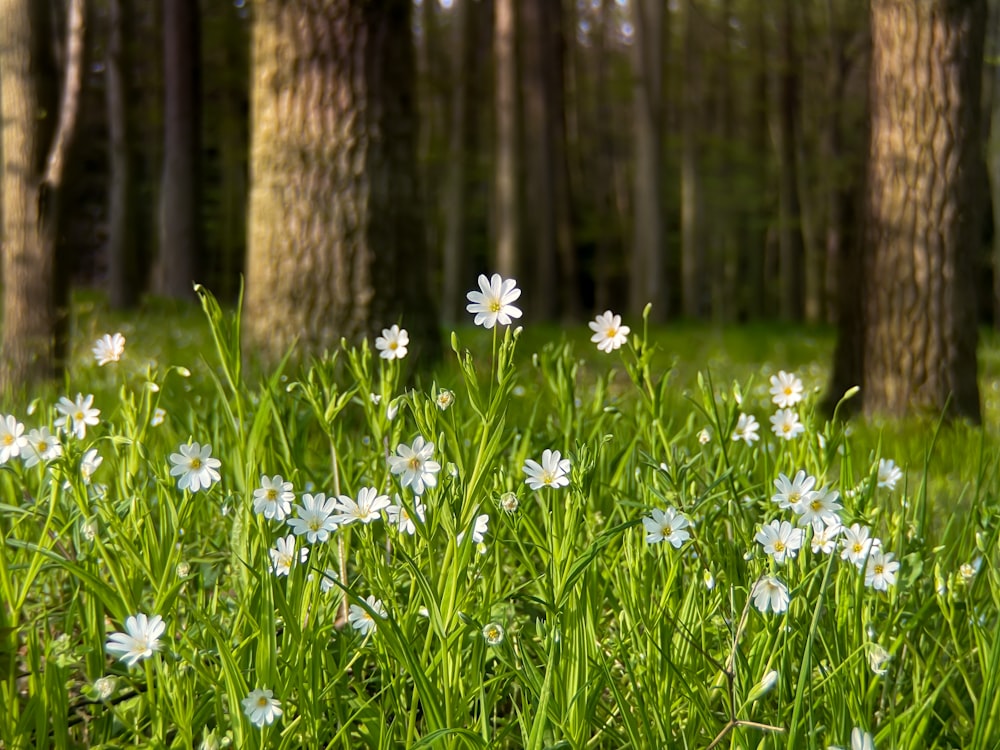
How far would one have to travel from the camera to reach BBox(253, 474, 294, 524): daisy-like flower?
5.25ft

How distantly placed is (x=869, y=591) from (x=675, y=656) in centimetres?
43

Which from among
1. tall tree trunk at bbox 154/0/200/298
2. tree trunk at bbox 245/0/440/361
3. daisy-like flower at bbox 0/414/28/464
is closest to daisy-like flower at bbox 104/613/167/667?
daisy-like flower at bbox 0/414/28/464

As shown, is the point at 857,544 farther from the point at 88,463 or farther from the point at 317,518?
the point at 88,463

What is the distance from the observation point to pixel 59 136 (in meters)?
4.96

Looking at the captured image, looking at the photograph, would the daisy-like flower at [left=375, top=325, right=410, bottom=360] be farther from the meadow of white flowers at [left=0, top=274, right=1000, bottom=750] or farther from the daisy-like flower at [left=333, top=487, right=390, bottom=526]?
the daisy-like flower at [left=333, top=487, right=390, bottom=526]

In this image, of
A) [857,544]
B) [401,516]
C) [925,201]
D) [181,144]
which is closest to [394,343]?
[401,516]

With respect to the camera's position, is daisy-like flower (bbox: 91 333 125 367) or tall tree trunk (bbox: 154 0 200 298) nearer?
daisy-like flower (bbox: 91 333 125 367)

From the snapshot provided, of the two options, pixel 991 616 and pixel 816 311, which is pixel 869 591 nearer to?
pixel 991 616

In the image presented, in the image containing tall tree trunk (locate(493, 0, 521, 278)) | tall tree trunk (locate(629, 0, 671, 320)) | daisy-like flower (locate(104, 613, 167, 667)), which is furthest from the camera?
tall tree trunk (locate(629, 0, 671, 320))

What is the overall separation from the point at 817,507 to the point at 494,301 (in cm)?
62

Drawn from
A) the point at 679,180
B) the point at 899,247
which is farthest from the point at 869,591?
the point at 679,180

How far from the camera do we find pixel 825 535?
64.8 inches

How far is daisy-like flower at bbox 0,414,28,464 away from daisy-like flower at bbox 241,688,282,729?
2.36 ft

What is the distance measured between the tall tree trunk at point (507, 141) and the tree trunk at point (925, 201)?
6.69 metres
